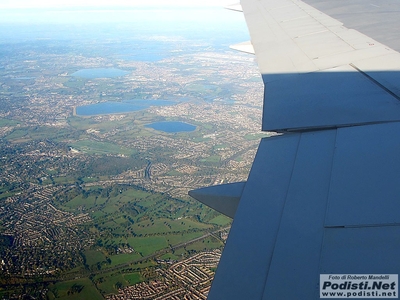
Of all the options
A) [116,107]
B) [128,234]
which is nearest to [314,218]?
[128,234]

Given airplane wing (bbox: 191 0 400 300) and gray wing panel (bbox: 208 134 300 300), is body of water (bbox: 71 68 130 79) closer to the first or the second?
airplane wing (bbox: 191 0 400 300)

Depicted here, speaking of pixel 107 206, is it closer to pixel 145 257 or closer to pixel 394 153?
pixel 145 257

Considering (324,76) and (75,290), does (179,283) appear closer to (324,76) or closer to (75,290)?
(75,290)

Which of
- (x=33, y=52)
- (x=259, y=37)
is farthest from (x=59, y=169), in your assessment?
(x=33, y=52)

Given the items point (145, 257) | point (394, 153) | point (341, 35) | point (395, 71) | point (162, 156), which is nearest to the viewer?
point (394, 153)

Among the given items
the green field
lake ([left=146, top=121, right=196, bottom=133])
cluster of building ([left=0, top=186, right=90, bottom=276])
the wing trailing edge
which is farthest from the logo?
lake ([left=146, top=121, right=196, bottom=133])

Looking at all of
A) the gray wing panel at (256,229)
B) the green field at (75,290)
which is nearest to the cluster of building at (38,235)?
the green field at (75,290)

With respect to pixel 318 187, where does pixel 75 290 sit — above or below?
below
